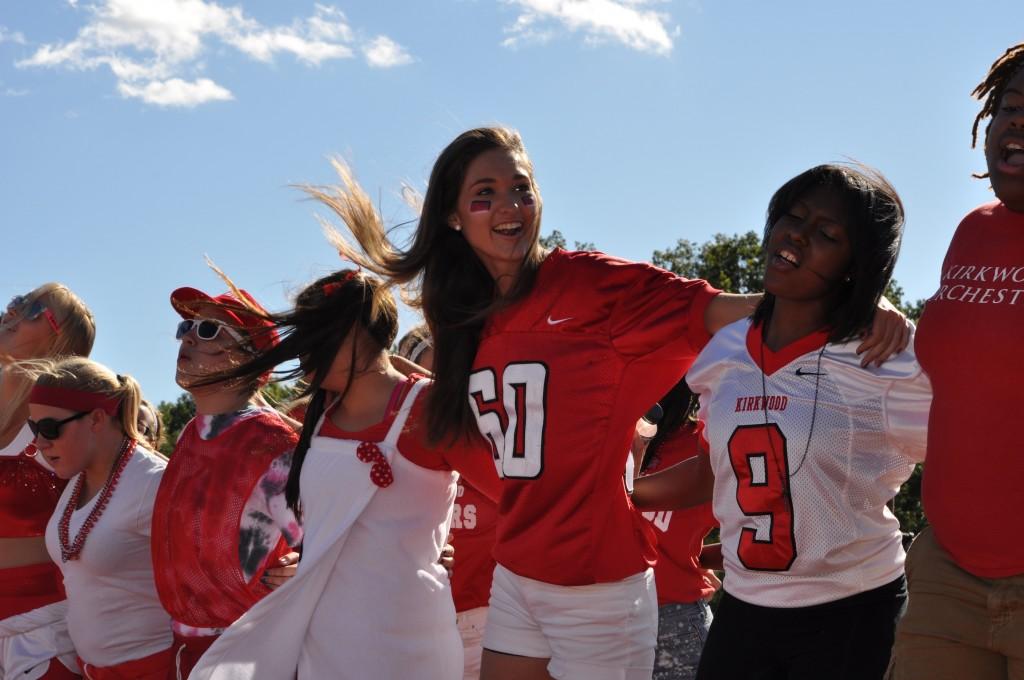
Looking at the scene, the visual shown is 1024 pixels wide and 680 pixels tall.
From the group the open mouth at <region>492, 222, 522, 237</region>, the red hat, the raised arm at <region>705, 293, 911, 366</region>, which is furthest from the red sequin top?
the raised arm at <region>705, 293, 911, 366</region>

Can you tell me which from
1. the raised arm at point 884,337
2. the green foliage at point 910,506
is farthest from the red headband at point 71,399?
the green foliage at point 910,506

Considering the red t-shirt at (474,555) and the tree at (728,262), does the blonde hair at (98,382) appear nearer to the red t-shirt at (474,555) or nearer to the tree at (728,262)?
the red t-shirt at (474,555)

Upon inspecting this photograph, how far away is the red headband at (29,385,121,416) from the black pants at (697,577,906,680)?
12.5 feet

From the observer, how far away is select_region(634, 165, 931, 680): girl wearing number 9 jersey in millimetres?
3393

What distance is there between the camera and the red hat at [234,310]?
5.05m

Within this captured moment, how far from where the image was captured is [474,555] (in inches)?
215

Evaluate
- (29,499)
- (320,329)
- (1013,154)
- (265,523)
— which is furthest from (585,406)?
(29,499)

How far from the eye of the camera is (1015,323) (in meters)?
3.07

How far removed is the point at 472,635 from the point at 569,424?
1.82m

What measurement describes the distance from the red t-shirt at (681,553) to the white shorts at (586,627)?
3.06 feet

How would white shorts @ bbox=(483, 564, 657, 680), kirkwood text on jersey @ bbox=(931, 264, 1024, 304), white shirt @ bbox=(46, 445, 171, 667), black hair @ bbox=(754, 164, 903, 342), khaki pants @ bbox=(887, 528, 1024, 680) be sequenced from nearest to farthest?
1. khaki pants @ bbox=(887, 528, 1024, 680)
2. kirkwood text on jersey @ bbox=(931, 264, 1024, 304)
3. black hair @ bbox=(754, 164, 903, 342)
4. white shorts @ bbox=(483, 564, 657, 680)
5. white shirt @ bbox=(46, 445, 171, 667)

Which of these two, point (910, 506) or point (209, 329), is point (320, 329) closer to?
point (209, 329)

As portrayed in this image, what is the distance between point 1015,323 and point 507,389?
1.62 m

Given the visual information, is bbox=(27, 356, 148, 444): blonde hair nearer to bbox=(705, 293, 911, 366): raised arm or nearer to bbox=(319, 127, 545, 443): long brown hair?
bbox=(319, 127, 545, 443): long brown hair
